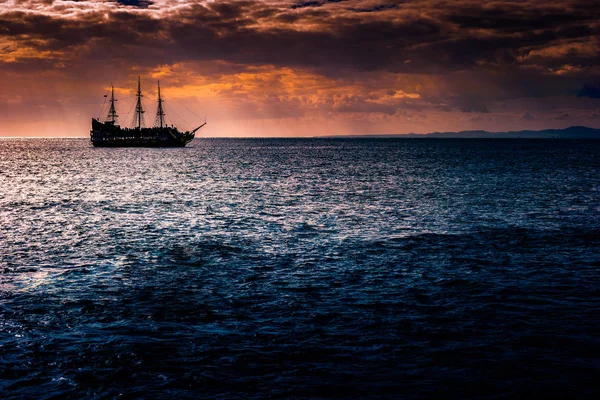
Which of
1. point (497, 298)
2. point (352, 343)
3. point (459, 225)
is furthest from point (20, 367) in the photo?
point (459, 225)

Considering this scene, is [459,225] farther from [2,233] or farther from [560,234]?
[2,233]

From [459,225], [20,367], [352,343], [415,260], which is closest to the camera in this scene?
[20,367]

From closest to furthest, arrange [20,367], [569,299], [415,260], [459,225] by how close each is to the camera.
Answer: [20,367], [569,299], [415,260], [459,225]

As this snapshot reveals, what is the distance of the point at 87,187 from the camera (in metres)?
71.5

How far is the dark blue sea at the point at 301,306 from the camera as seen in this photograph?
1423cm

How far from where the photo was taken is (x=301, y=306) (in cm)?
2025

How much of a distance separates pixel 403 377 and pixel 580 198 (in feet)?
168

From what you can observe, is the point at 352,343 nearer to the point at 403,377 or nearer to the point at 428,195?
the point at 403,377

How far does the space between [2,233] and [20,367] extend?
24778 mm

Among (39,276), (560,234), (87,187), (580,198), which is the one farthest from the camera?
(87,187)

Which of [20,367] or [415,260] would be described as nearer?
[20,367]

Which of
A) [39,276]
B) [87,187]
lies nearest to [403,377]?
[39,276]

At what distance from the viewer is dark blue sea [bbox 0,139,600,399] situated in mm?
14234

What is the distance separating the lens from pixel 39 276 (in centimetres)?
2467
